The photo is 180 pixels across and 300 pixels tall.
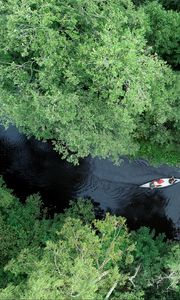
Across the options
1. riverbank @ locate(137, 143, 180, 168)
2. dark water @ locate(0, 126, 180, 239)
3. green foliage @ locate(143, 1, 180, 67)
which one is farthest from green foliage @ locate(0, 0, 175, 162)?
dark water @ locate(0, 126, 180, 239)

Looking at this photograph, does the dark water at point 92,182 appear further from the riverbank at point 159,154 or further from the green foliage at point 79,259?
the green foliage at point 79,259

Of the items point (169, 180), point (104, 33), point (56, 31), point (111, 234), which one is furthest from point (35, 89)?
point (169, 180)

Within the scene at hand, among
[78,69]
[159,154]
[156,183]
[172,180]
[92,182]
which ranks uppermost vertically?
[78,69]

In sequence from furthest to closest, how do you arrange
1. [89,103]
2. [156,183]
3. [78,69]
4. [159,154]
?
[156,183] → [159,154] → [89,103] → [78,69]

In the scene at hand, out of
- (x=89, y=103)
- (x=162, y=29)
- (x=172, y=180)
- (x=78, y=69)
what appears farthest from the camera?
(x=172, y=180)

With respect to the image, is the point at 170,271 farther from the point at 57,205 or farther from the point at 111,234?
the point at 57,205

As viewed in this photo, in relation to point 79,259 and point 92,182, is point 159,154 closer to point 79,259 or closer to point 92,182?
point 92,182

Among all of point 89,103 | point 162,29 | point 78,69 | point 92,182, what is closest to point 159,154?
point 92,182

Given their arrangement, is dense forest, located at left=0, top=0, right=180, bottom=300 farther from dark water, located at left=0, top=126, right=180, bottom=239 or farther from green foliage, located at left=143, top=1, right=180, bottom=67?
dark water, located at left=0, top=126, right=180, bottom=239
